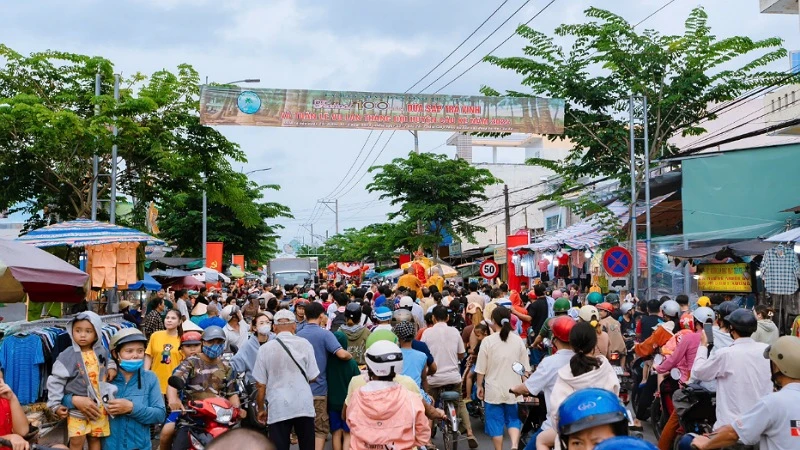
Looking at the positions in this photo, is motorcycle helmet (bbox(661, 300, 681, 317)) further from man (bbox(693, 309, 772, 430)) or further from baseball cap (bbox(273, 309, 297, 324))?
baseball cap (bbox(273, 309, 297, 324))

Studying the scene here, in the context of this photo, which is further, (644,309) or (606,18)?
(606,18)

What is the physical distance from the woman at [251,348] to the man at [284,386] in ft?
1.99

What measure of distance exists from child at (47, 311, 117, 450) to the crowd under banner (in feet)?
45.6

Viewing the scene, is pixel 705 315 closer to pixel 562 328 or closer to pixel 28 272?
pixel 562 328

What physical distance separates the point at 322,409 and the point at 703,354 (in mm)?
3979

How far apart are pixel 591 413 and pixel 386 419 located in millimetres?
2914

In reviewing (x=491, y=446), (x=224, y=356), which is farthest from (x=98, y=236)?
(x=491, y=446)

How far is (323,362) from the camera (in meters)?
8.95

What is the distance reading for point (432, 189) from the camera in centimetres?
3781

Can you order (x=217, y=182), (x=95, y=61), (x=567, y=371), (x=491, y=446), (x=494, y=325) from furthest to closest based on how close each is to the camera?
1. (x=217, y=182)
2. (x=95, y=61)
3. (x=491, y=446)
4. (x=494, y=325)
5. (x=567, y=371)

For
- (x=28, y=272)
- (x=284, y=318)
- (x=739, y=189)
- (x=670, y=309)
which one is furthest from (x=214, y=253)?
(x=284, y=318)

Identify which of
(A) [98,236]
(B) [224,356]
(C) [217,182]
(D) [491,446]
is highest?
(C) [217,182]

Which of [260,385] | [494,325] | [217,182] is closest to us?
[260,385]

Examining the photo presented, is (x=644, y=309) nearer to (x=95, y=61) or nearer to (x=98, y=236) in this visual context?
(x=98, y=236)
